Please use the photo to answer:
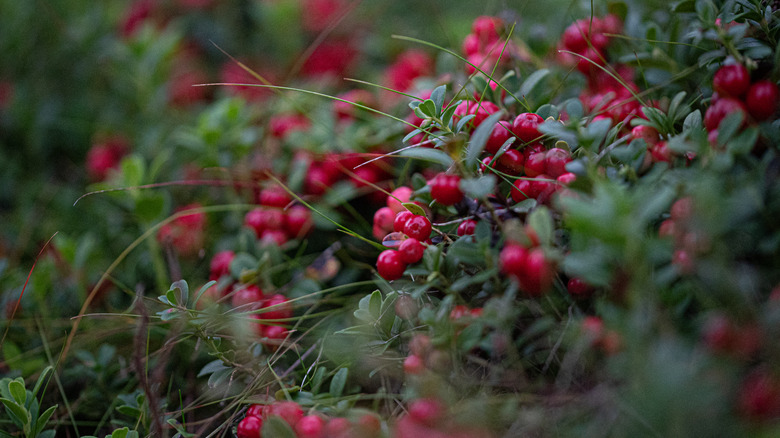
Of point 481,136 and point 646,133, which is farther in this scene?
point 646,133

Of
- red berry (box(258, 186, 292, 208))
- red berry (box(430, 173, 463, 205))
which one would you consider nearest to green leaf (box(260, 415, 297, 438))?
red berry (box(430, 173, 463, 205))

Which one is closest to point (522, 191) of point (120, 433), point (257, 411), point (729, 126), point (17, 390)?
point (729, 126)

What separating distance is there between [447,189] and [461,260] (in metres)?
0.11

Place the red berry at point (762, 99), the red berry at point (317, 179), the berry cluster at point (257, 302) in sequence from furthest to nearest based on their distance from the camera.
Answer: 1. the red berry at point (317, 179)
2. the berry cluster at point (257, 302)
3. the red berry at point (762, 99)

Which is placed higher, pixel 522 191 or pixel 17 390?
pixel 522 191

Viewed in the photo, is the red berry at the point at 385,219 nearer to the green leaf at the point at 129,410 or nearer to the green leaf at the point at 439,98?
the green leaf at the point at 439,98

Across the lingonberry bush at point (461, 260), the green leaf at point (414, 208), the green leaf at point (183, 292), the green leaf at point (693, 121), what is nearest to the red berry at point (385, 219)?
the lingonberry bush at point (461, 260)

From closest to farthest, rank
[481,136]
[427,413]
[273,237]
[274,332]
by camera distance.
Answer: [427,413], [481,136], [274,332], [273,237]

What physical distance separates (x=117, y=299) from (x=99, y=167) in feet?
1.54

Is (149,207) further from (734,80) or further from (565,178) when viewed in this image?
(734,80)

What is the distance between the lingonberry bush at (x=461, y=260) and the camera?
1.84 ft

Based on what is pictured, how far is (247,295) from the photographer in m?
0.96

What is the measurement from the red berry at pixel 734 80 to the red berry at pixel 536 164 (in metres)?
0.24

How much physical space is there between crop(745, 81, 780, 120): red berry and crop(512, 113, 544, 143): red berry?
0.26 meters
